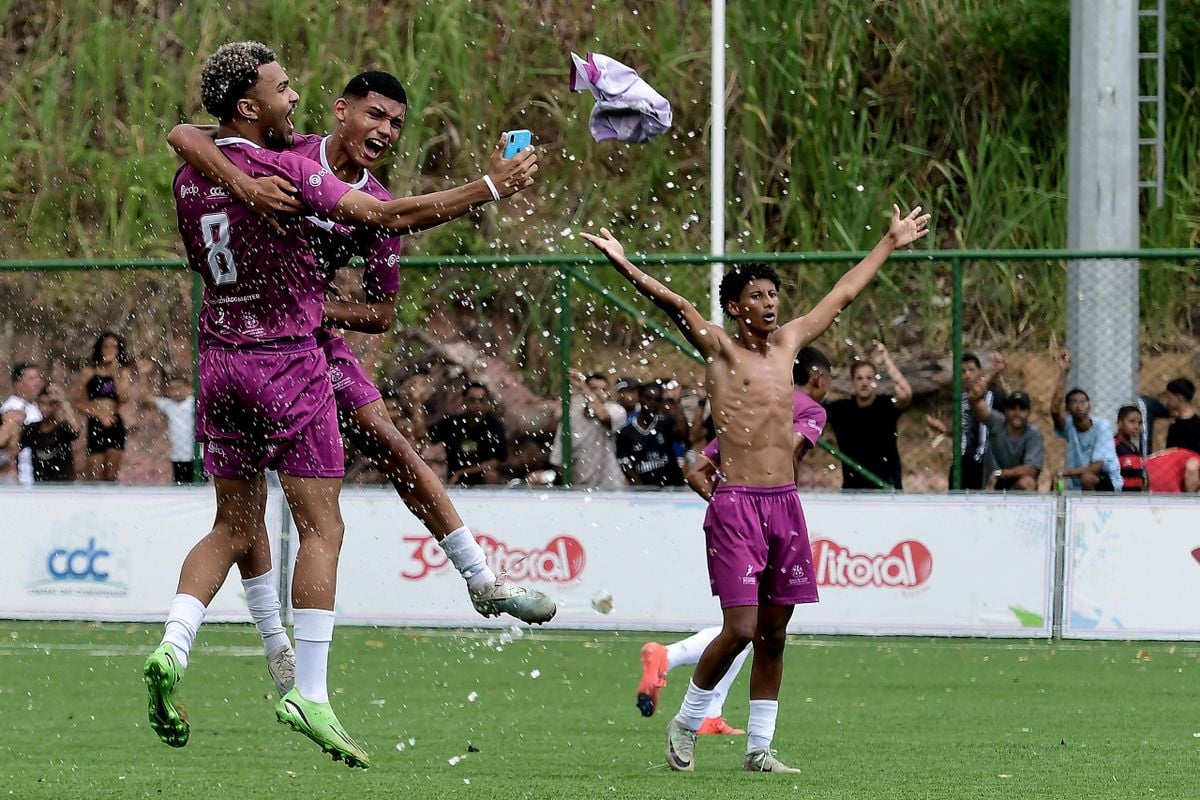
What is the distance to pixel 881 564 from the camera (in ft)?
43.2

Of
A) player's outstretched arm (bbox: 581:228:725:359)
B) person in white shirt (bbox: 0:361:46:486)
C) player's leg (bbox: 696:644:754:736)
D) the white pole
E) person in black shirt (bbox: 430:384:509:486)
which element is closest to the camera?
player's outstretched arm (bbox: 581:228:725:359)

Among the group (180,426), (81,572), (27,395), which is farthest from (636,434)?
(27,395)

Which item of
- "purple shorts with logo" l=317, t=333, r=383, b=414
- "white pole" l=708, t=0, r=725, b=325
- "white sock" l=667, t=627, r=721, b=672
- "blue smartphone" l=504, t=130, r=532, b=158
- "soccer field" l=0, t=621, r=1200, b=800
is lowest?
"soccer field" l=0, t=621, r=1200, b=800

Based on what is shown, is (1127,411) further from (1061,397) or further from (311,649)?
(311,649)

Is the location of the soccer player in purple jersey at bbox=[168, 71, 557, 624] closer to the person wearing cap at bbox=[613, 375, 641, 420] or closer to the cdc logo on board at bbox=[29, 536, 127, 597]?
the cdc logo on board at bbox=[29, 536, 127, 597]

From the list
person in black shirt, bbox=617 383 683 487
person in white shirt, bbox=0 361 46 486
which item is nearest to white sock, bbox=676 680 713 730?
person in black shirt, bbox=617 383 683 487

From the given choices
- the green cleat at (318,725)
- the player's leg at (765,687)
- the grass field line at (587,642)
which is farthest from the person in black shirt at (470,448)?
the green cleat at (318,725)

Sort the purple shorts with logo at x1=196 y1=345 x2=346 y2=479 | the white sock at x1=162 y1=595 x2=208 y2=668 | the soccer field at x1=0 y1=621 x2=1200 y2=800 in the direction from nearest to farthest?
the white sock at x1=162 y1=595 x2=208 y2=668 → the purple shorts with logo at x1=196 y1=345 x2=346 y2=479 → the soccer field at x1=0 y1=621 x2=1200 y2=800

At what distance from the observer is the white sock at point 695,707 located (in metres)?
8.00

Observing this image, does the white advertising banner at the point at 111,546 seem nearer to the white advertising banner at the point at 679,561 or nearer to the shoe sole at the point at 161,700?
the white advertising banner at the point at 679,561

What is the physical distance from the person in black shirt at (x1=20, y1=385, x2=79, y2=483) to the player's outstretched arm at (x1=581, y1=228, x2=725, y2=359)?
7.72m

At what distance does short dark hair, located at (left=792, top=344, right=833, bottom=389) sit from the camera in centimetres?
1098

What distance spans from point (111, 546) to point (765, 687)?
7.00 m

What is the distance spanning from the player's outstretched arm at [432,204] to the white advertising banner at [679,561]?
6943mm
